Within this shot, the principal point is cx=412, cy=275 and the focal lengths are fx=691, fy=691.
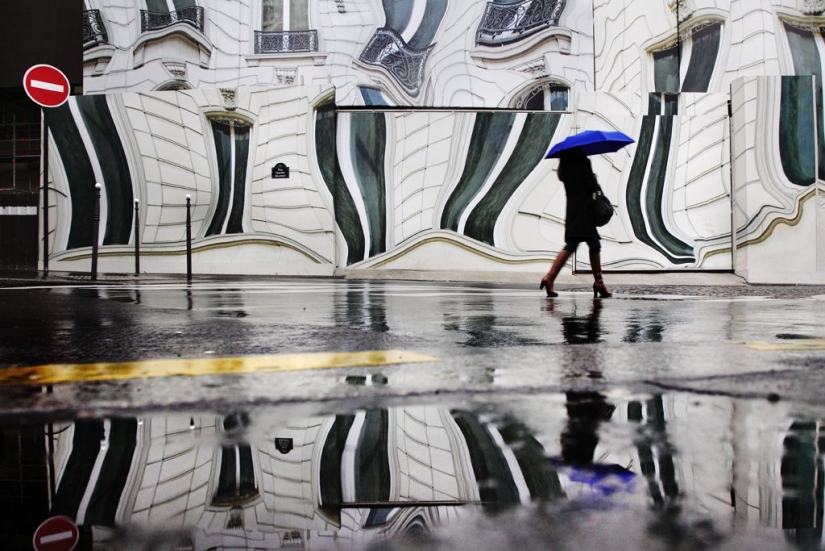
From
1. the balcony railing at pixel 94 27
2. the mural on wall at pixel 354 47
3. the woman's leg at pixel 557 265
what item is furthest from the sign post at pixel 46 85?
the woman's leg at pixel 557 265

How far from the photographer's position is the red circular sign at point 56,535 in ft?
3.22

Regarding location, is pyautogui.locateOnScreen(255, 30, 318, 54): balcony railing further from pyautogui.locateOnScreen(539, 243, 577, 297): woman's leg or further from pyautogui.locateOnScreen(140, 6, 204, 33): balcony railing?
pyautogui.locateOnScreen(539, 243, 577, 297): woman's leg

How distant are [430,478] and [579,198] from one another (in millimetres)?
5948

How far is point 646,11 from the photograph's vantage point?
15875 mm

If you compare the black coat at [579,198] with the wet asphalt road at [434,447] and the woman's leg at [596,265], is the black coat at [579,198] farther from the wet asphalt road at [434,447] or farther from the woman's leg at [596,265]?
the wet asphalt road at [434,447]

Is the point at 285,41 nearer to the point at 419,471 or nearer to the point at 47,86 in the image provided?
the point at 47,86

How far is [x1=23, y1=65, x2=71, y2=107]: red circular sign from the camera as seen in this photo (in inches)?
405

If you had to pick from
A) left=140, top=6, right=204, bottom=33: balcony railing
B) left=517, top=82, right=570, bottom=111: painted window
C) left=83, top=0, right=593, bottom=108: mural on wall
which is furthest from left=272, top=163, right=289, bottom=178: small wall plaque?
left=517, top=82, right=570, bottom=111: painted window

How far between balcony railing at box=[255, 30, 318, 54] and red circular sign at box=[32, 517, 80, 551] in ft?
53.2

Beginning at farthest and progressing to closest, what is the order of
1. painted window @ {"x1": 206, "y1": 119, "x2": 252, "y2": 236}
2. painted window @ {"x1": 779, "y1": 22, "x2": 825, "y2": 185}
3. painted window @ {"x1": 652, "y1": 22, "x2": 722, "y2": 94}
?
painted window @ {"x1": 206, "y1": 119, "x2": 252, "y2": 236}, painted window @ {"x1": 652, "y1": 22, "x2": 722, "y2": 94}, painted window @ {"x1": 779, "y1": 22, "x2": 825, "y2": 185}

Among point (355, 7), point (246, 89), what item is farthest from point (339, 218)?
point (355, 7)

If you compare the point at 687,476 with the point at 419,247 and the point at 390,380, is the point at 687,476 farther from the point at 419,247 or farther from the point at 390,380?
the point at 419,247

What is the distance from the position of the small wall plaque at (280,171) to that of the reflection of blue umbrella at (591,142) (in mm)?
9330

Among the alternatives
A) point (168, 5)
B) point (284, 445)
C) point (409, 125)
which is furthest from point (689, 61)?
point (284, 445)
